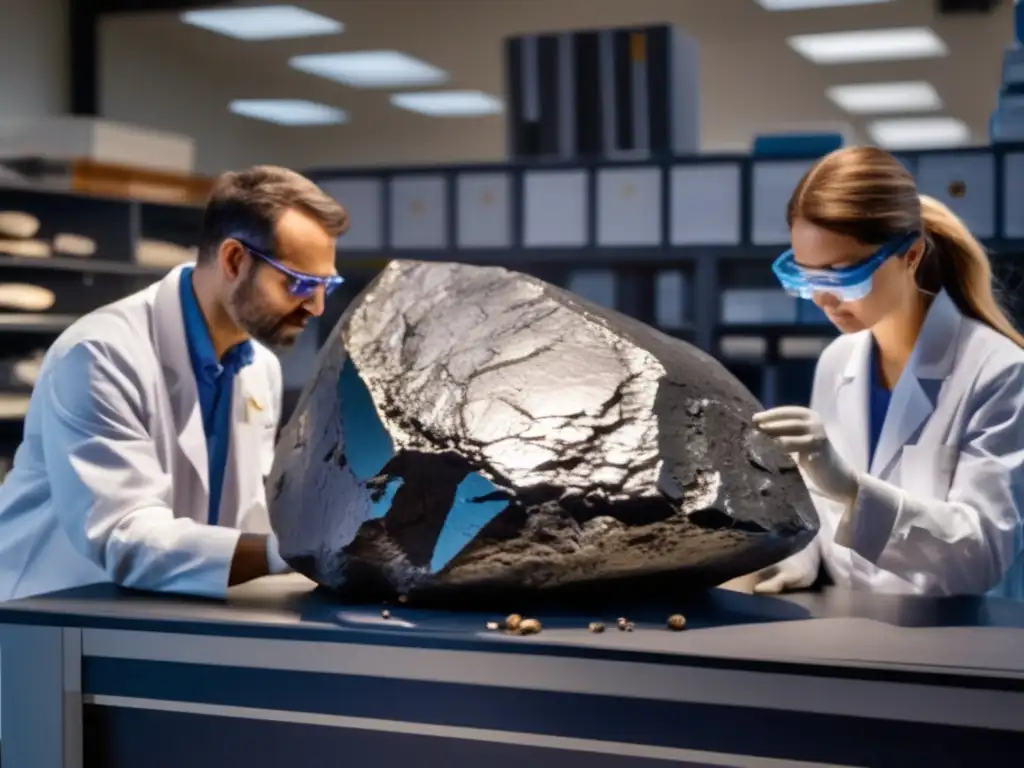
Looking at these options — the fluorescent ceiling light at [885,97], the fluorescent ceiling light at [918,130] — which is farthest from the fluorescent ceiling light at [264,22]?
the fluorescent ceiling light at [918,130]

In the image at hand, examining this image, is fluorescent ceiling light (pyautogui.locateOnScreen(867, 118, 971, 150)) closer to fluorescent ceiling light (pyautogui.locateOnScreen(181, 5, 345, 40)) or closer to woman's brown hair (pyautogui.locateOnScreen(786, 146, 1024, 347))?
fluorescent ceiling light (pyautogui.locateOnScreen(181, 5, 345, 40))

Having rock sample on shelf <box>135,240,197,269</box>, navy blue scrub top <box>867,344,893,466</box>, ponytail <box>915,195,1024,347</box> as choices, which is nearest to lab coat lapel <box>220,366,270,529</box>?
navy blue scrub top <box>867,344,893,466</box>

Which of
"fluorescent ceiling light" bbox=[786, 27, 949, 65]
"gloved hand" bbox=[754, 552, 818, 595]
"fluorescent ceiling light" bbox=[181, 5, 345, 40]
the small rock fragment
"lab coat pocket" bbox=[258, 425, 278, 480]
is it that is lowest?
"gloved hand" bbox=[754, 552, 818, 595]

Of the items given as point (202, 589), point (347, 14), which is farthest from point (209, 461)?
point (347, 14)

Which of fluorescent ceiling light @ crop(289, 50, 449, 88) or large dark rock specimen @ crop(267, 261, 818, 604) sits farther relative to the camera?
fluorescent ceiling light @ crop(289, 50, 449, 88)

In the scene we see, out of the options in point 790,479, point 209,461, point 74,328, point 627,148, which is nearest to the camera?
point 790,479

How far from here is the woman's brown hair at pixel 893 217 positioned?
156cm

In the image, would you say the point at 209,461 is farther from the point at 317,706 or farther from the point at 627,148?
the point at 627,148

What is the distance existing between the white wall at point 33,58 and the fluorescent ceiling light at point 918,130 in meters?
4.74

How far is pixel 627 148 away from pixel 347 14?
3090 millimetres

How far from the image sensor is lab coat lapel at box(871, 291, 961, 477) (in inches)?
65.2

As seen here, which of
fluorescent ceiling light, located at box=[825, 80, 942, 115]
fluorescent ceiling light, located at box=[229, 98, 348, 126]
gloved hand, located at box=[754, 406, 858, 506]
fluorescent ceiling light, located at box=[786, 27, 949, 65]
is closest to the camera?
gloved hand, located at box=[754, 406, 858, 506]

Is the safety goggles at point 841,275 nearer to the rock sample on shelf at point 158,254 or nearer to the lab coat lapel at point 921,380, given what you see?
the lab coat lapel at point 921,380

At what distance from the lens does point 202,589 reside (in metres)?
1.34
